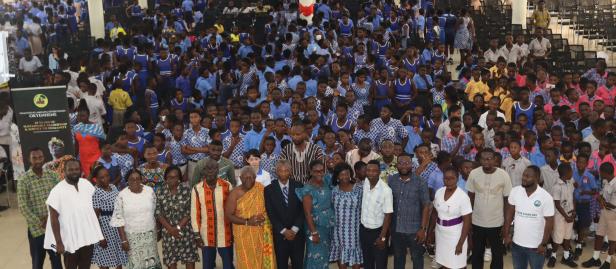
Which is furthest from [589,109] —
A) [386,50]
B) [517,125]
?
[386,50]

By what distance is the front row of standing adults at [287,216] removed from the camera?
7328mm

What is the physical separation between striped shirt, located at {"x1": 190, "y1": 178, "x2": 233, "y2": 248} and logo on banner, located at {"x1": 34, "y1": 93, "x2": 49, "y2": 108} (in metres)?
3.00

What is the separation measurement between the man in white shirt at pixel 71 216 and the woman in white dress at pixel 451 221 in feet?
10.5

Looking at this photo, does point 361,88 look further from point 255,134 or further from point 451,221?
point 451,221

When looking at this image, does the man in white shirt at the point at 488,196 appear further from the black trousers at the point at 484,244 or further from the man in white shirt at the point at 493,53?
the man in white shirt at the point at 493,53

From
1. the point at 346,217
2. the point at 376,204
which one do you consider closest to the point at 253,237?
the point at 346,217

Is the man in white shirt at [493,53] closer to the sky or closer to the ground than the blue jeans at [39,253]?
closer to the sky

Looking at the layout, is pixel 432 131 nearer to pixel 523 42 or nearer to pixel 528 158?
pixel 528 158

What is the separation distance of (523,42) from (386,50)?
269 cm

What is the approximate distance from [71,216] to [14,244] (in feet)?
9.33

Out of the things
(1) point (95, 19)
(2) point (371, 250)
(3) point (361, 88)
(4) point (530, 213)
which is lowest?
(2) point (371, 250)

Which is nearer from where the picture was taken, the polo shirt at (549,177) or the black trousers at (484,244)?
the black trousers at (484,244)

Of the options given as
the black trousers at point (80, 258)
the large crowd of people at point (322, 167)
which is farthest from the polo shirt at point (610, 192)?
the black trousers at point (80, 258)

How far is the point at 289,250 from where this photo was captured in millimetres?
7727
